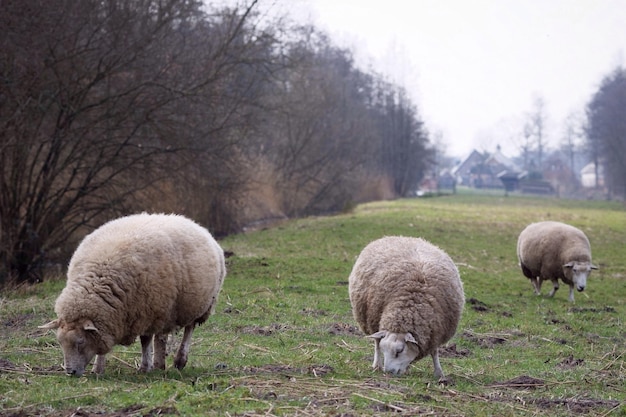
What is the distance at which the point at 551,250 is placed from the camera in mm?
16344

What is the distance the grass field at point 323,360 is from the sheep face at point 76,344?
19 centimetres

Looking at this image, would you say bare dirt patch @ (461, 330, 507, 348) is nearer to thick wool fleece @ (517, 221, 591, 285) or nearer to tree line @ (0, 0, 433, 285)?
thick wool fleece @ (517, 221, 591, 285)

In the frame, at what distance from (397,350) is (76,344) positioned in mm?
3357

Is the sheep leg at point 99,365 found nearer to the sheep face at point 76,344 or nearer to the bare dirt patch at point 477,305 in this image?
the sheep face at point 76,344

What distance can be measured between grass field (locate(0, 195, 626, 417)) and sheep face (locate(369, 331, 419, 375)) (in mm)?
228

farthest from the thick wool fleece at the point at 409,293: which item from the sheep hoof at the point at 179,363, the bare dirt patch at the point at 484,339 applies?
the sheep hoof at the point at 179,363

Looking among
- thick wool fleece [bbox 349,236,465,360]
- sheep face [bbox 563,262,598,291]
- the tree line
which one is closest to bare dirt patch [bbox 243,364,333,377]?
thick wool fleece [bbox 349,236,465,360]

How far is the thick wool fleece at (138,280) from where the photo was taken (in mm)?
7664

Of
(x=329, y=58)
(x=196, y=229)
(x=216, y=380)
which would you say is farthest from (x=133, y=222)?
(x=329, y=58)

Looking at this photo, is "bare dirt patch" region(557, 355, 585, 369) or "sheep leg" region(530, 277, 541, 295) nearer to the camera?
"bare dirt patch" region(557, 355, 585, 369)

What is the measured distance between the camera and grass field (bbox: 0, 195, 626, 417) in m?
6.33

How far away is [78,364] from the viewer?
7562 millimetres

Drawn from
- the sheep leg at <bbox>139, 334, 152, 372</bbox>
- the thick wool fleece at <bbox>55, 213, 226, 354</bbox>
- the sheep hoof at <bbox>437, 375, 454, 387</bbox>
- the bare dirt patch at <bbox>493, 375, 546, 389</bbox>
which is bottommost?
the bare dirt patch at <bbox>493, 375, 546, 389</bbox>

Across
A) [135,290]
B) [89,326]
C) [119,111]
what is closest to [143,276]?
[135,290]
